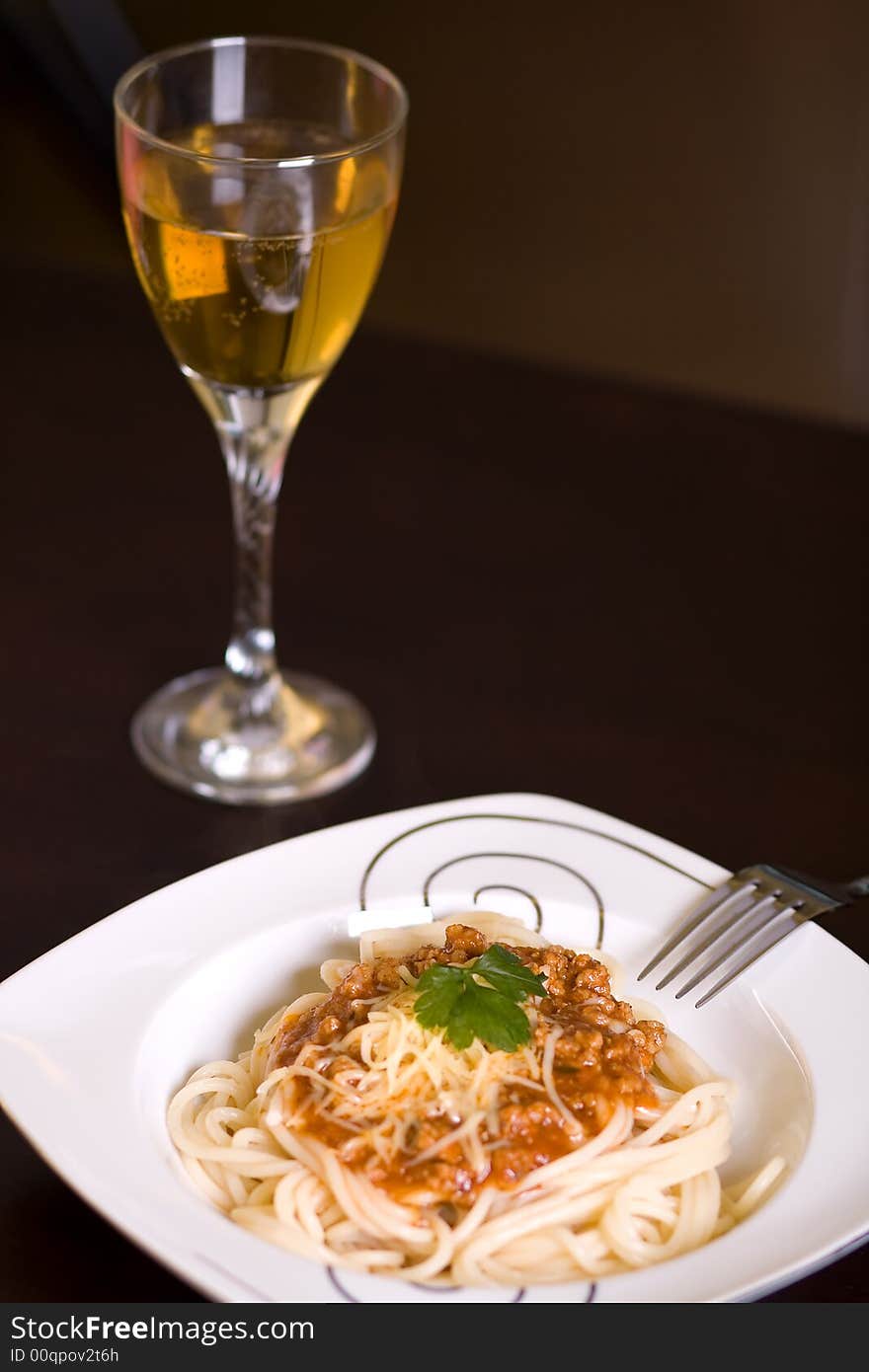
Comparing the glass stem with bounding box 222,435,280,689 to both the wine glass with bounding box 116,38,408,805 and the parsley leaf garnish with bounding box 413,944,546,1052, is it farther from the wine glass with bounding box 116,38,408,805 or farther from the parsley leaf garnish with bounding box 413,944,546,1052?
the parsley leaf garnish with bounding box 413,944,546,1052

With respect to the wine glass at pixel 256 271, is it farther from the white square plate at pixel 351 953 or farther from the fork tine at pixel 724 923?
the fork tine at pixel 724 923

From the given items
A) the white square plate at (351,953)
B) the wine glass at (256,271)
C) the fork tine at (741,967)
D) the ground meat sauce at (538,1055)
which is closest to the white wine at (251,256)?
the wine glass at (256,271)

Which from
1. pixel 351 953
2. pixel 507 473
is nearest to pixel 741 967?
pixel 351 953

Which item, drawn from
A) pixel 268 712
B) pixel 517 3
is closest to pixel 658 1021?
pixel 268 712

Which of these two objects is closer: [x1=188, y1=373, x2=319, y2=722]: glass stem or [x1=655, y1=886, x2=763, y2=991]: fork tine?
[x1=655, y1=886, x2=763, y2=991]: fork tine

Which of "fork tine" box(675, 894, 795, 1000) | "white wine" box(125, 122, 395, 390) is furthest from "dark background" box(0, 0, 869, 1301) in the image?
"white wine" box(125, 122, 395, 390)

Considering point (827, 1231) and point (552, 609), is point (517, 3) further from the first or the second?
point (827, 1231)
